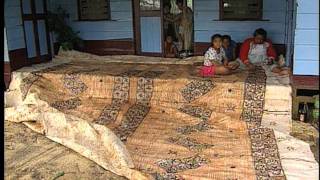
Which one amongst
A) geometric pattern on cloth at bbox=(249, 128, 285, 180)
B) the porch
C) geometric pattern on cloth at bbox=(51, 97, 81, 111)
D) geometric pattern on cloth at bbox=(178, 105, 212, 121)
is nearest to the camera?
geometric pattern on cloth at bbox=(249, 128, 285, 180)

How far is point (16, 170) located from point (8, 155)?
0.44 metres

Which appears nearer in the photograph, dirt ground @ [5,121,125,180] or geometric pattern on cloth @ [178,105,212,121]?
dirt ground @ [5,121,125,180]

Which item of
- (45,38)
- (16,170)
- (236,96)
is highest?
(45,38)

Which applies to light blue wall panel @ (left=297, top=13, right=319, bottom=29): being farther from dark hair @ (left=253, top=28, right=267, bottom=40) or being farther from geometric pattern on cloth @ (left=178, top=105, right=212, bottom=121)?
dark hair @ (left=253, top=28, right=267, bottom=40)

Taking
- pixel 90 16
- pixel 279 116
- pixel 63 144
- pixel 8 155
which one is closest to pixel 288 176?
pixel 279 116

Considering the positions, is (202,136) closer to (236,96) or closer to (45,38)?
(236,96)

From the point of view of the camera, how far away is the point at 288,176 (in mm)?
3490

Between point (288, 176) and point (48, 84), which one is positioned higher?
point (48, 84)

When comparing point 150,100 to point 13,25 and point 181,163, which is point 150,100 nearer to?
point 181,163

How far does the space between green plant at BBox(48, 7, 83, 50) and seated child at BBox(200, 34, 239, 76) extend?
330cm

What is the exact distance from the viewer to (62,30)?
26.2 ft

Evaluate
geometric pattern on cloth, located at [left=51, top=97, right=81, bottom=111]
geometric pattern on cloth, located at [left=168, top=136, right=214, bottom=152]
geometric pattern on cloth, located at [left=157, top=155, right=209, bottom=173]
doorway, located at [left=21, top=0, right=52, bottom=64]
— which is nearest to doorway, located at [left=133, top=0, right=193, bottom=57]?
doorway, located at [left=21, top=0, right=52, bottom=64]

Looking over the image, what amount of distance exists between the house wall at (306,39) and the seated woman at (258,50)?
5.12 ft

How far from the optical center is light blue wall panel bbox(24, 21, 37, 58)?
276 inches
